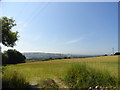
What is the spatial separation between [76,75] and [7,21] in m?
5.41

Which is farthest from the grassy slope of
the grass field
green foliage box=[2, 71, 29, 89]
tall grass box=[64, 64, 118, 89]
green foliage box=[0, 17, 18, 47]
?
green foliage box=[0, 17, 18, 47]

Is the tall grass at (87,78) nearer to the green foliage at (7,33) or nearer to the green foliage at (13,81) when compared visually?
the green foliage at (13,81)

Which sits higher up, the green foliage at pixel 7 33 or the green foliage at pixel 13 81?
the green foliage at pixel 7 33

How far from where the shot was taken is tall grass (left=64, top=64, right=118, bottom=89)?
4129 millimetres

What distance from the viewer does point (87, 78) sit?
173 inches

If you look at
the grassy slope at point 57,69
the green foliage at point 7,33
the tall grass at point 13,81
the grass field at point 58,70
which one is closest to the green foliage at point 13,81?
the tall grass at point 13,81

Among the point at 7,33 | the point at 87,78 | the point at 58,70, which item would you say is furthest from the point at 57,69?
the point at 87,78

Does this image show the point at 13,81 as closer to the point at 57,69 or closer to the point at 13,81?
the point at 13,81

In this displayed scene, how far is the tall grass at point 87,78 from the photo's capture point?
4.13 metres

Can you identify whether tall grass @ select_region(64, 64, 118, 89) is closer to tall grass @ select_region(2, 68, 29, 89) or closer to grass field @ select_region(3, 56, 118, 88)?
grass field @ select_region(3, 56, 118, 88)

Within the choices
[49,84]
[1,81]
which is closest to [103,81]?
[49,84]

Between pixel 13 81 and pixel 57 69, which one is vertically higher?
pixel 13 81

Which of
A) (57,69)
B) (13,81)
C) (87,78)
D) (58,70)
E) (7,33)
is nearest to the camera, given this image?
(13,81)

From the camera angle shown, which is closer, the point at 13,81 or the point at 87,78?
the point at 13,81
